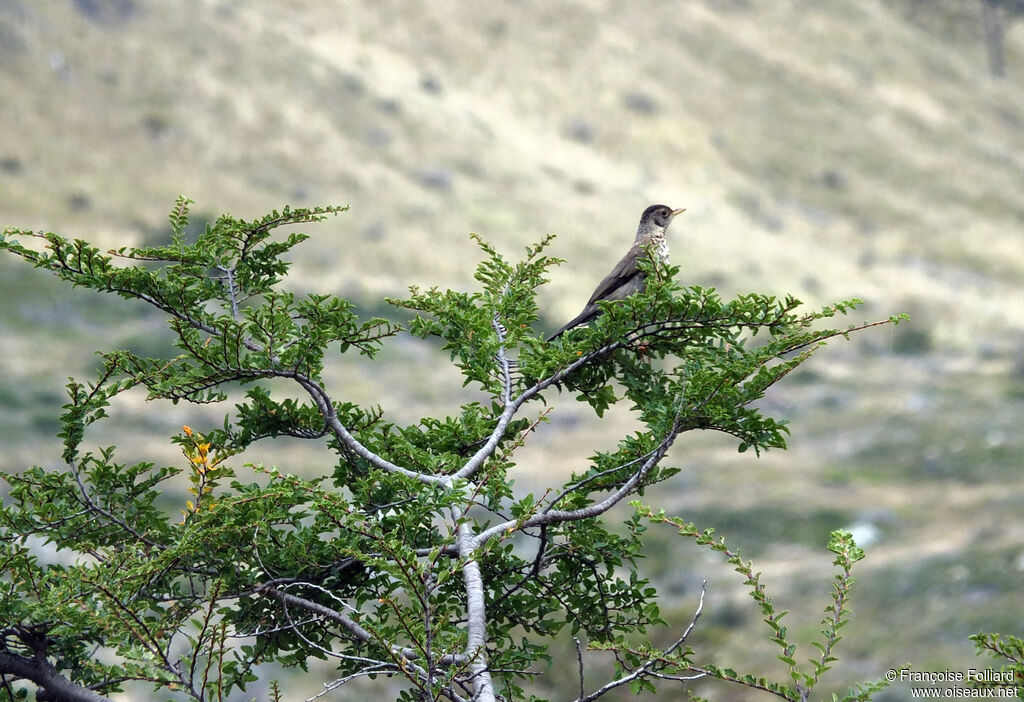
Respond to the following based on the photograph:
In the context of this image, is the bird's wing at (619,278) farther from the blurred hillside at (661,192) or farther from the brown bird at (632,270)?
the blurred hillside at (661,192)

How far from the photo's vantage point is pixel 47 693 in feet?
14.9

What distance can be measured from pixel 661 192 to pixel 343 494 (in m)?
52.1

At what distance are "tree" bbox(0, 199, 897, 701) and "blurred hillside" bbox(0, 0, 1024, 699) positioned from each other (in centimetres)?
1330

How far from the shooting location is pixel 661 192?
55.2 metres

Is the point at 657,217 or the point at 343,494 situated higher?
the point at 657,217

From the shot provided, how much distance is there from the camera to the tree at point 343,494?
167 inches

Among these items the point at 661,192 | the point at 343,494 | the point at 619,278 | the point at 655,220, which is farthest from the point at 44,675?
the point at 661,192

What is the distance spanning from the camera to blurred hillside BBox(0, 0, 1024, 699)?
2939 cm

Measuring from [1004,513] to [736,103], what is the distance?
40.7 metres

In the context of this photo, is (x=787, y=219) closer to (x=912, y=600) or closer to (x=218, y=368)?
(x=912, y=600)

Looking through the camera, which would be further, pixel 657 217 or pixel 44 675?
pixel 657 217

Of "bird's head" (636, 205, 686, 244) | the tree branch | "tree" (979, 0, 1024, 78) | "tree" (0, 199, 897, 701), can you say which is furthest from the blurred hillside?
the tree branch

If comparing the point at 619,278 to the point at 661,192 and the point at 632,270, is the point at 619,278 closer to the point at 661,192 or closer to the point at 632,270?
the point at 632,270

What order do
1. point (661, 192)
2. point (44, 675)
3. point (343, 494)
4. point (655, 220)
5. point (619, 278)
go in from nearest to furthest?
point (343, 494), point (44, 675), point (619, 278), point (655, 220), point (661, 192)
